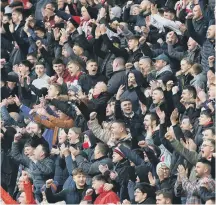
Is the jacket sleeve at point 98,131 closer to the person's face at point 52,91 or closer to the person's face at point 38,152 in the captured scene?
the person's face at point 38,152

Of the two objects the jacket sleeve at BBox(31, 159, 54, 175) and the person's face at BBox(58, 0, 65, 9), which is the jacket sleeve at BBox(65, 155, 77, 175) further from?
the person's face at BBox(58, 0, 65, 9)

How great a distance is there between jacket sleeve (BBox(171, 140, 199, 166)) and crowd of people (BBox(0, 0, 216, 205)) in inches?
0.9

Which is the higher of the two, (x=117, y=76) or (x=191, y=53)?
(x=191, y=53)

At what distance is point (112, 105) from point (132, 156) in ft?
6.50

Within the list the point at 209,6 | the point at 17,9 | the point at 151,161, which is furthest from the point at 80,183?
the point at 17,9

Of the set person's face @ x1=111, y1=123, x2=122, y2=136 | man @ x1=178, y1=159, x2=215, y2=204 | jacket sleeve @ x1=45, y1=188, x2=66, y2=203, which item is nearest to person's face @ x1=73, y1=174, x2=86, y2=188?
jacket sleeve @ x1=45, y1=188, x2=66, y2=203

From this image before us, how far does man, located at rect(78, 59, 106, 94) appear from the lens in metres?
32.4

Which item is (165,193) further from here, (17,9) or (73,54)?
(17,9)

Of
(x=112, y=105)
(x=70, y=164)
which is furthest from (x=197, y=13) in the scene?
(x=70, y=164)

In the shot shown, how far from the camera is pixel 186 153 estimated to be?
2859 cm

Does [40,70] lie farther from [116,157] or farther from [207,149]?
[207,149]

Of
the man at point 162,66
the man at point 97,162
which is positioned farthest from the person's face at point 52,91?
the man at point 97,162

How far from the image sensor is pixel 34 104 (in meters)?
34.1

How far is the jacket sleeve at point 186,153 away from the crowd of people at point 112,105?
0.02 m
